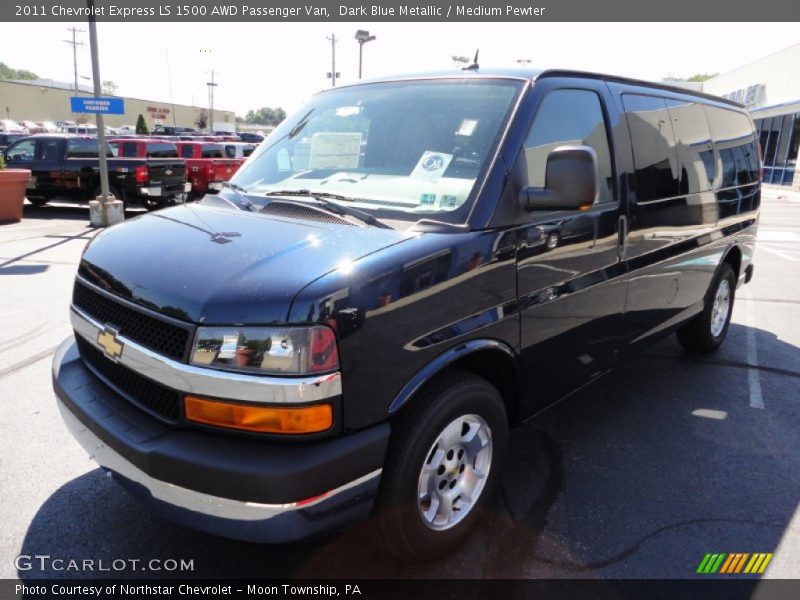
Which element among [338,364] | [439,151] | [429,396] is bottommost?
[429,396]

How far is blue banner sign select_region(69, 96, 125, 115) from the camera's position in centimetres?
1162

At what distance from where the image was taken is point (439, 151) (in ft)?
9.57

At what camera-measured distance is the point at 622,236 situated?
348 centimetres

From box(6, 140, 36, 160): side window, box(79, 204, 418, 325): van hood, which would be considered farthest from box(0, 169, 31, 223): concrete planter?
box(79, 204, 418, 325): van hood

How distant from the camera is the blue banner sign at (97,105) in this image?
1162 centimetres

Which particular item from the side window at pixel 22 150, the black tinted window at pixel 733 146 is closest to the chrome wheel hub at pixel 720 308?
the black tinted window at pixel 733 146

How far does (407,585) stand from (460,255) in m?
1.43

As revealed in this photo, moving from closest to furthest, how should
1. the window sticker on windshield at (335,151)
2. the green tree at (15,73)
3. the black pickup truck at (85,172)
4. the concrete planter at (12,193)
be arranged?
the window sticker on windshield at (335,151) → the concrete planter at (12,193) → the black pickup truck at (85,172) → the green tree at (15,73)

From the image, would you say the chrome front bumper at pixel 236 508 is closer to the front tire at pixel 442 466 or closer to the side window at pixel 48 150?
the front tire at pixel 442 466

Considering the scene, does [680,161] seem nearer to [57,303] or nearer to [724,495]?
[724,495]

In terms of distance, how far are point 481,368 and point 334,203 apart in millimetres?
1050

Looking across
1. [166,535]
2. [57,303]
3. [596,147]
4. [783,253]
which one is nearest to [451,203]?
[596,147]

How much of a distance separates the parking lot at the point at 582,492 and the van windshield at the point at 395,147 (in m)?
1.55

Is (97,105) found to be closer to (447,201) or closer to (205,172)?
(205,172)
